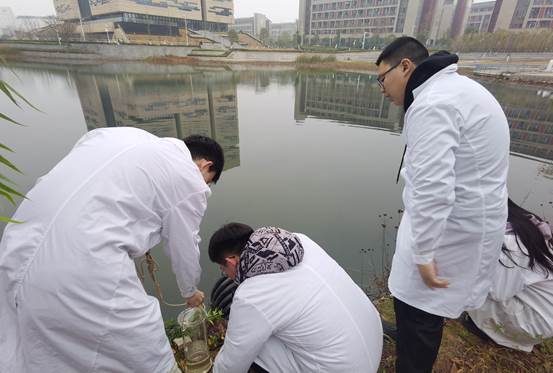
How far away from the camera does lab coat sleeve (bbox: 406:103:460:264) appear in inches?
46.3

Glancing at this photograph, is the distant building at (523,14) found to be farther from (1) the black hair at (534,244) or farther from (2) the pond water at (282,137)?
(1) the black hair at (534,244)

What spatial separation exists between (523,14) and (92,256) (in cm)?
6512

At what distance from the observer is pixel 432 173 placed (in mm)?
1181

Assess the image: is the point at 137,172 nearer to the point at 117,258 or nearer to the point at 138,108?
the point at 117,258

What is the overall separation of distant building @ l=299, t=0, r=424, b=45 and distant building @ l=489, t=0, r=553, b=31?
12.3 meters

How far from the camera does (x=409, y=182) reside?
52.9 inches

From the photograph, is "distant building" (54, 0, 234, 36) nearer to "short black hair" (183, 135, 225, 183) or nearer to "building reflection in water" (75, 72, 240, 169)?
"building reflection in water" (75, 72, 240, 169)

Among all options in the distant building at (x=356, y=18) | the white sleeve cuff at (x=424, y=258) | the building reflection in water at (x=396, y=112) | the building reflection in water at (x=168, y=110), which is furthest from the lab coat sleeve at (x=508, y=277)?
the distant building at (x=356, y=18)

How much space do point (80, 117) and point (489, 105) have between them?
10.0 metres

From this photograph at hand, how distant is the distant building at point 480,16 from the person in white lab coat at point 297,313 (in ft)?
234

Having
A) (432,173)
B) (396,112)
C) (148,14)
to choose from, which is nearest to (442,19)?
(148,14)

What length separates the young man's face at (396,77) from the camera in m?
1.45

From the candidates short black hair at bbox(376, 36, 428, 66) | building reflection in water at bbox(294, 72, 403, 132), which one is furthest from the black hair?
building reflection in water at bbox(294, 72, 403, 132)

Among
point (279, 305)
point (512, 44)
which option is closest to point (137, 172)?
point (279, 305)
